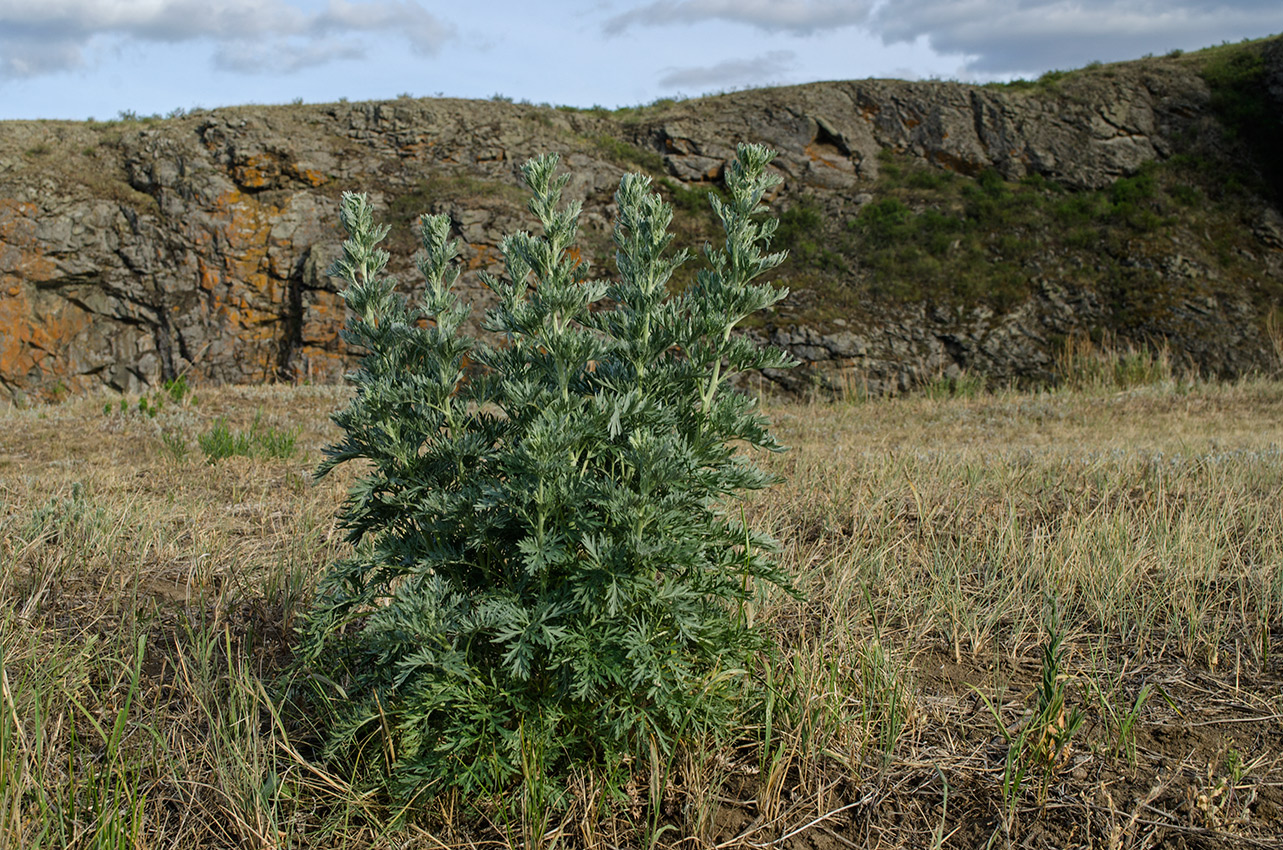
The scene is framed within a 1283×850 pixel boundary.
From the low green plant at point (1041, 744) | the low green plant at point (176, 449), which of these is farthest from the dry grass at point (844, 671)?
the low green plant at point (176, 449)

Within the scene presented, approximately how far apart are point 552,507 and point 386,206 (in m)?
16.2

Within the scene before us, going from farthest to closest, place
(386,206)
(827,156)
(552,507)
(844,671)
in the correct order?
1. (827,156)
2. (386,206)
3. (844,671)
4. (552,507)

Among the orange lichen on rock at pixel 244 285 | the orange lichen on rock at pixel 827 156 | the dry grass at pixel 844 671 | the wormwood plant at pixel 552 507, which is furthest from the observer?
the orange lichen on rock at pixel 827 156

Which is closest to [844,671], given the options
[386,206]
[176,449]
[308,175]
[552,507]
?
[552,507]

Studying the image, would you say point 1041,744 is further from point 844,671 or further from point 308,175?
point 308,175

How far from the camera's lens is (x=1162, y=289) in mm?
15820

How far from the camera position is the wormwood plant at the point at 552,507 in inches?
79.5

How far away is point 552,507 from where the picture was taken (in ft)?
→ 6.75

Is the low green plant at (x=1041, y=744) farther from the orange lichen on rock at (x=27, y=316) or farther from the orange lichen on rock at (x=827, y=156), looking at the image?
the orange lichen on rock at (x=827, y=156)

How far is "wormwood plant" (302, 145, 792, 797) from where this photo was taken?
202 centimetres

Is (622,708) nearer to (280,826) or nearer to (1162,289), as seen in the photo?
(280,826)

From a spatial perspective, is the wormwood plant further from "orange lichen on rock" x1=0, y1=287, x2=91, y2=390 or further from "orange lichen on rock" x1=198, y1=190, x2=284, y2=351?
"orange lichen on rock" x1=0, y1=287, x2=91, y2=390

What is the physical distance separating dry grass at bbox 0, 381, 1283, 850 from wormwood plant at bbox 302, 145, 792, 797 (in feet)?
0.80

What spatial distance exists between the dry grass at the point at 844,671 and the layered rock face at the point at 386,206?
9934 millimetres
